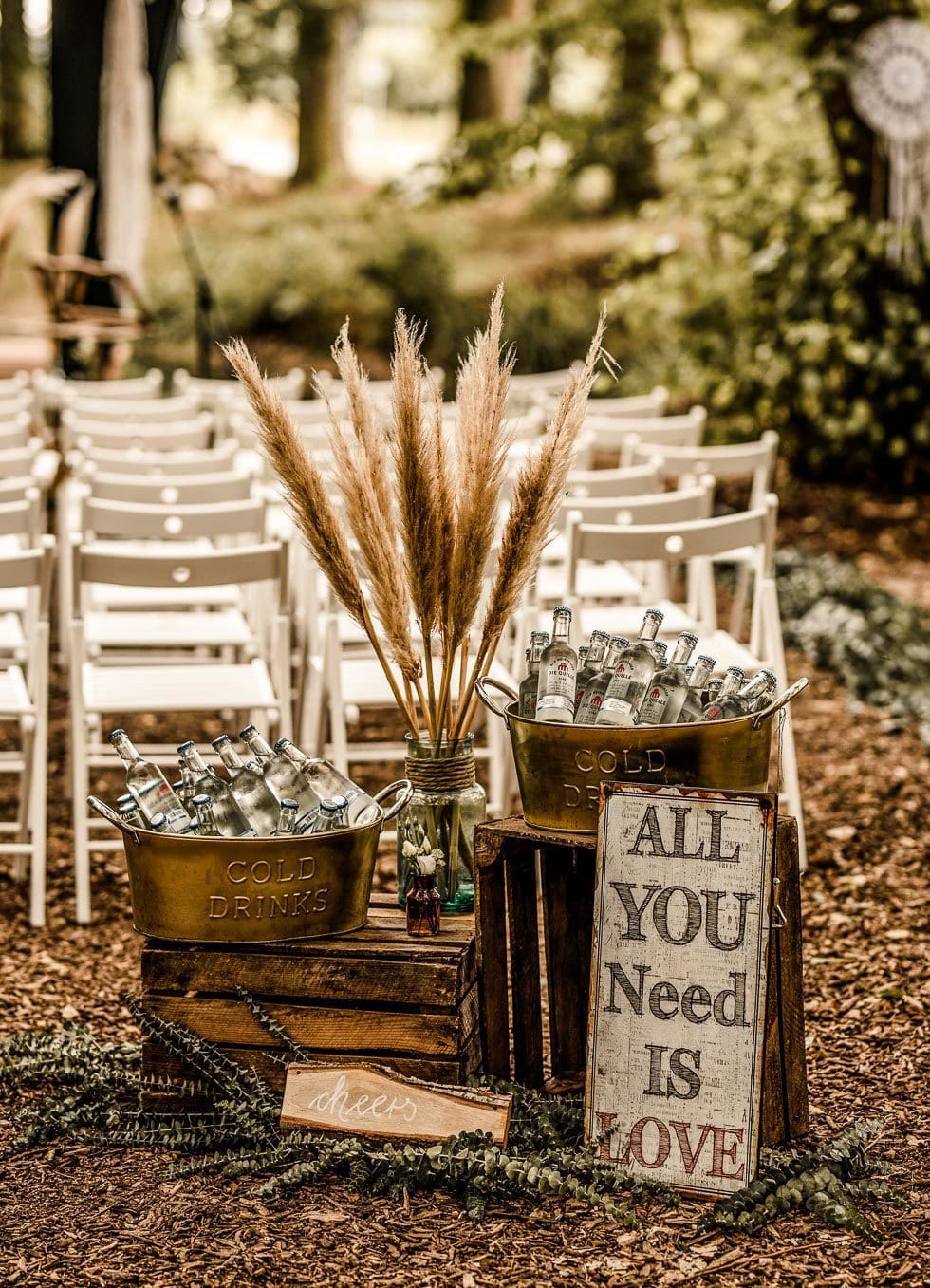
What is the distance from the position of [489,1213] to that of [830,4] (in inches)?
338

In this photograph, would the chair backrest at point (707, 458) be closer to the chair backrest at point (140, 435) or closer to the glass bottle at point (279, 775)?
the chair backrest at point (140, 435)

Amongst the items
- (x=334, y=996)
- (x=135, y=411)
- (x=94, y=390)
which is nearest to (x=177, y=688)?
(x=334, y=996)

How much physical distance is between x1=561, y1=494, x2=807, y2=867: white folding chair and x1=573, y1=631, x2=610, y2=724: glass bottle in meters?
1.35

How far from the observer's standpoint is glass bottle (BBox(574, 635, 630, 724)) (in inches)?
113

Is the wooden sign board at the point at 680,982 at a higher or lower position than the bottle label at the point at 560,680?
lower

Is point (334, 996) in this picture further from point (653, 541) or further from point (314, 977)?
point (653, 541)

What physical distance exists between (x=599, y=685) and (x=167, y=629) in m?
2.56

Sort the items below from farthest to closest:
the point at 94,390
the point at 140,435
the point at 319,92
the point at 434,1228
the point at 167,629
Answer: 1. the point at 319,92
2. the point at 94,390
3. the point at 140,435
4. the point at 167,629
5. the point at 434,1228

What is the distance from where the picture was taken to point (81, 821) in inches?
169

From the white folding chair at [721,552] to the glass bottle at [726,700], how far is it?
1.31 meters

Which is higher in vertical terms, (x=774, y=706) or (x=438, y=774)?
(x=774, y=706)

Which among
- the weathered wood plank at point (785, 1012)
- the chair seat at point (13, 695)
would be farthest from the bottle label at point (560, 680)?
the chair seat at point (13, 695)

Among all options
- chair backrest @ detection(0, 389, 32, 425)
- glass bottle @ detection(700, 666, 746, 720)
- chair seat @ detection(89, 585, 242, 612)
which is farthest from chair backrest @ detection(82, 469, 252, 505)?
glass bottle @ detection(700, 666, 746, 720)

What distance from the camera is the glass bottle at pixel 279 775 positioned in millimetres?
2941
